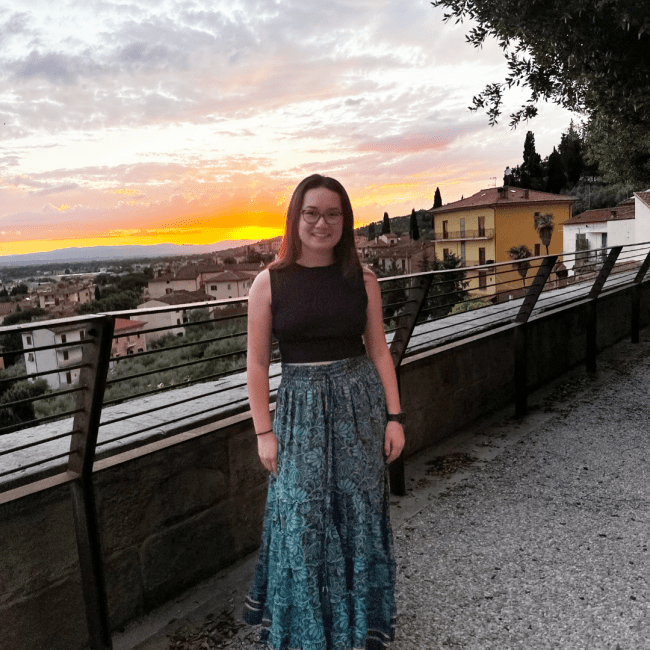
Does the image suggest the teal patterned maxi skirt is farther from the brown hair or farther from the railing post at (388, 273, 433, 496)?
the railing post at (388, 273, 433, 496)

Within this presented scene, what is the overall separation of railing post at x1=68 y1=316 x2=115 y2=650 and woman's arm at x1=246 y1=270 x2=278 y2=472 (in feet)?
1.56

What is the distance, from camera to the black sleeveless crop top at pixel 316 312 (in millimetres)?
2086

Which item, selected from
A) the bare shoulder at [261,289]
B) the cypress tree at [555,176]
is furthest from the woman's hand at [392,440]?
the cypress tree at [555,176]

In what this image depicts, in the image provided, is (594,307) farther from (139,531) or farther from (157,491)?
(139,531)

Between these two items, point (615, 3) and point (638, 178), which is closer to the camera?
point (615, 3)

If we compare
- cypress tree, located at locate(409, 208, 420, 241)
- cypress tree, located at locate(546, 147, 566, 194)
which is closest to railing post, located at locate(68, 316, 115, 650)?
cypress tree, located at locate(409, 208, 420, 241)

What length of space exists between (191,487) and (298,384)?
935 mm

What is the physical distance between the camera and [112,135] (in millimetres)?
60094

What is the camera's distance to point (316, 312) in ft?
6.89

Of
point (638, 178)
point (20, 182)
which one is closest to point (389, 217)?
point (20, 182)

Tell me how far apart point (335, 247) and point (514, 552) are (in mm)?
1937

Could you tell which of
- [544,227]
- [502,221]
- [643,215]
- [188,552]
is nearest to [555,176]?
[502,221]

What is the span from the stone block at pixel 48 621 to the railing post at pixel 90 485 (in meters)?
0.07

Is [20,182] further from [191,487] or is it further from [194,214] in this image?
[191,487]
